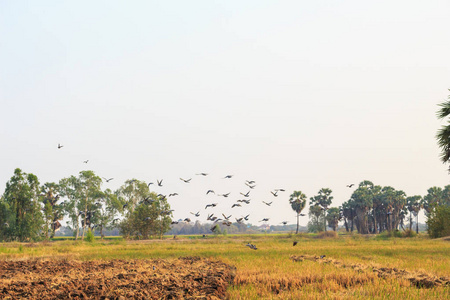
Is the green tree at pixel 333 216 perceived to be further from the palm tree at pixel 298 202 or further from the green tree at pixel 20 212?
the green tree at pixel 20 212

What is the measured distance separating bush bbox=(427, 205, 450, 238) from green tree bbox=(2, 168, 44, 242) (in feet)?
203

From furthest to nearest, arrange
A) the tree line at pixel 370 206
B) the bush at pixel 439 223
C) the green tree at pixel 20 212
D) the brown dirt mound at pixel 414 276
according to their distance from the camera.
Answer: the tree line at pixel 370 206 < the green tree at pixel 20 212 < the bush at pixel 439 223 < the brown dirt mound at pixel 414 276

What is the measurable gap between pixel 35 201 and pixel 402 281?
229 ft

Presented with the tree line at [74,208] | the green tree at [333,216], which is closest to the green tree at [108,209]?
the tree line at [74,208]

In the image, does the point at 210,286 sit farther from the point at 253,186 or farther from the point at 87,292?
the point at 253,186

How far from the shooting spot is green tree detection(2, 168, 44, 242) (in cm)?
6769

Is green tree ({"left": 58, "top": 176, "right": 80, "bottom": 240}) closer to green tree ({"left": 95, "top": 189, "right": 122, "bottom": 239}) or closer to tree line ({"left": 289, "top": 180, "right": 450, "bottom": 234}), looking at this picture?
green tree ({"left": 95, "top": 189, "right": 122, "bottom": 239})

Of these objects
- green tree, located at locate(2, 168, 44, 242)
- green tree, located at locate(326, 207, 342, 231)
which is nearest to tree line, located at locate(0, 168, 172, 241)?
green tree, located at locate(2, 168, 44, 242)

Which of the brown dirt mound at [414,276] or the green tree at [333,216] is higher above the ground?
the brown dirt mound at [414,276]

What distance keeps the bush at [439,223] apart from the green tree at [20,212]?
2439 inches

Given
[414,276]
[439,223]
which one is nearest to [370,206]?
[439,223]

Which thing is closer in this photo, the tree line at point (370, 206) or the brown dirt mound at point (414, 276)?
the brown dirt mound at point (414, 276)

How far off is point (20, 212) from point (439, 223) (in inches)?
2574

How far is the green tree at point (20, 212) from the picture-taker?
67.7m
